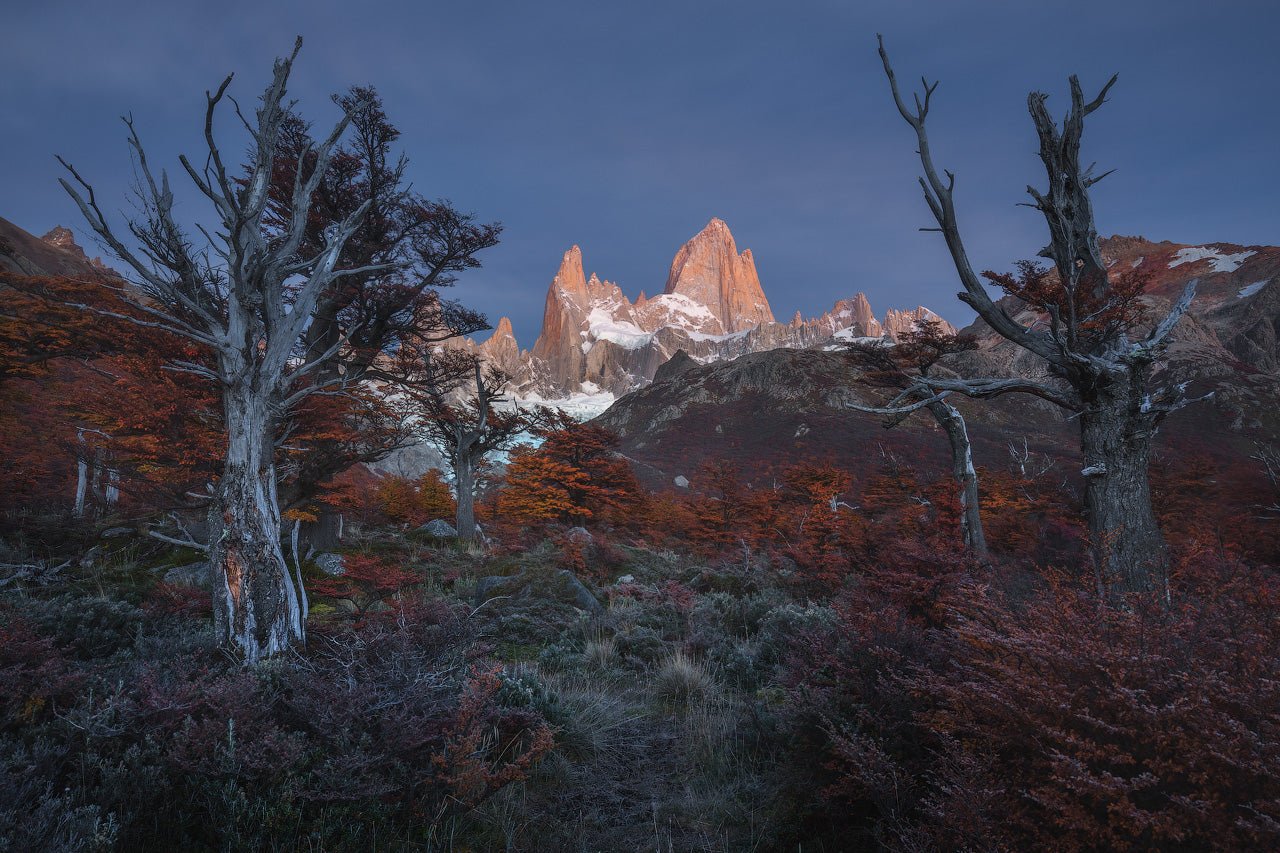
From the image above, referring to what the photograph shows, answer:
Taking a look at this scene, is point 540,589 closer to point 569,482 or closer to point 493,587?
point 493,587

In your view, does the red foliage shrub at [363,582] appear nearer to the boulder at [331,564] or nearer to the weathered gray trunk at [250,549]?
the boulder at [331,564]

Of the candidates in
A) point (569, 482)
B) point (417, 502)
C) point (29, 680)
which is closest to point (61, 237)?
point (417, 502)

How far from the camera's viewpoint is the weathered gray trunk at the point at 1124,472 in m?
5.45

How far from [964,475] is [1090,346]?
5.55 meters

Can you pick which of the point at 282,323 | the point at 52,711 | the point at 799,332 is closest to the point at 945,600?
the point at 52,711

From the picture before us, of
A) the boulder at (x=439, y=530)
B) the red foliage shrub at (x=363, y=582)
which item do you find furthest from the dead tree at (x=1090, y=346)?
the boulder at (x=439, y=530)

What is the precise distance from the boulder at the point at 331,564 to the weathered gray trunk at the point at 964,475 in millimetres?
11777

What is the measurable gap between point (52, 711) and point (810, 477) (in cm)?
2316

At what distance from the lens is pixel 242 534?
4539mm

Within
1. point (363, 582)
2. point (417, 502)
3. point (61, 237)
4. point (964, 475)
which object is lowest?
point (363, 582)

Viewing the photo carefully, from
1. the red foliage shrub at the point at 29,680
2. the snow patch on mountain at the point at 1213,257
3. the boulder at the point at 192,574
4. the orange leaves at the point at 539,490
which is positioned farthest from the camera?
the snow patch on mountain at the point at 1213,257

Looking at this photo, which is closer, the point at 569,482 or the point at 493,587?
the point at 493,587

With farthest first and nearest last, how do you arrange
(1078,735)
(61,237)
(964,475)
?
(61,237), (964,475), (1078,735)

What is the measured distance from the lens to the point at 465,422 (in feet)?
56.9
